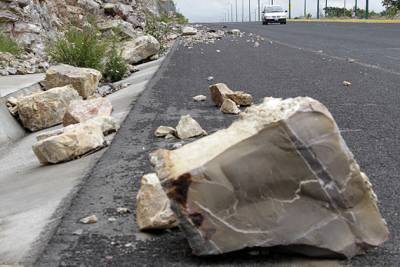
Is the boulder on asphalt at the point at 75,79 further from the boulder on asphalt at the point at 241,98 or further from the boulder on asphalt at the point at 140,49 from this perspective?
the boulder on asphalt at the point at 140,49

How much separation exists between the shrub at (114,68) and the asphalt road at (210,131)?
766 millimetres

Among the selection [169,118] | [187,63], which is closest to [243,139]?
[169,118]

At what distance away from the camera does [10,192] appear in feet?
16.8

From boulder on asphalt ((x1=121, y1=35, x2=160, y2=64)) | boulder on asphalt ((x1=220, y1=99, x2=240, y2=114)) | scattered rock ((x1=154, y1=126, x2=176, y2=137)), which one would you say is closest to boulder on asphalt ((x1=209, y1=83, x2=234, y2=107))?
boulder on asphalt ((x1=220, y1=99, x2=240, y2=114))

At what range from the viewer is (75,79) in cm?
933

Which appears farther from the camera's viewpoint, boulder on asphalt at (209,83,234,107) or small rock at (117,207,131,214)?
boulder on asphalt at (209,83,234,107)

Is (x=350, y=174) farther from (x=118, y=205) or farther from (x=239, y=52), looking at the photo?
(x=239, y=52)

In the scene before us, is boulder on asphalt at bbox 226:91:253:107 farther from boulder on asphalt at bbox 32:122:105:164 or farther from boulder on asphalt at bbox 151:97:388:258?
boulder on asphalt at bbox 151:97:388:258

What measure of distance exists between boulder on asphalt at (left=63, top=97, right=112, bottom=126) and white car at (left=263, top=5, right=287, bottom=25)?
48.4m

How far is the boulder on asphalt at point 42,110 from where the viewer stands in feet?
26.2

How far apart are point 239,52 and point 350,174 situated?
15.0 m

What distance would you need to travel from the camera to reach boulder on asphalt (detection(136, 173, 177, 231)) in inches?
136

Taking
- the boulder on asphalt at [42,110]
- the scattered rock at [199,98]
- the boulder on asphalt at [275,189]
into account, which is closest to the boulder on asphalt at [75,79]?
the boulder on asphalt at [42,110]

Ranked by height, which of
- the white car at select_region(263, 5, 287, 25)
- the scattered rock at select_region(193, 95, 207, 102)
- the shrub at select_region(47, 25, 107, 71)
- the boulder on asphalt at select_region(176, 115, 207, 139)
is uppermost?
the shrub at select_region(47, 25, 107, 71)
